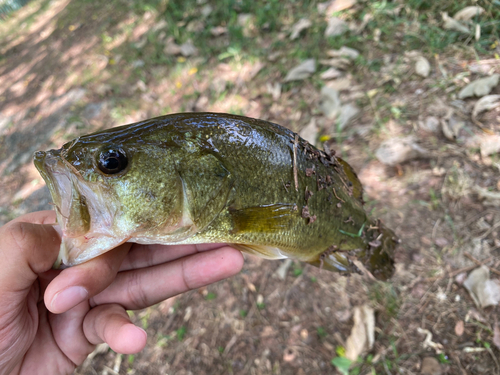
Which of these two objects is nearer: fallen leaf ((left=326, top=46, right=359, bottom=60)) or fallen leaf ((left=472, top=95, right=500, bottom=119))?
fallen leaf ((left=472, top=95, right=500, bottom=119))

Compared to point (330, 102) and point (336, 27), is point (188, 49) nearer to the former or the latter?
point (336, 27)

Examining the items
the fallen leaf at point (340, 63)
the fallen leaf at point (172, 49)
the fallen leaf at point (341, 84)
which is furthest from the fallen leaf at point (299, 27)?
the fallen leaf at point (172, 49)

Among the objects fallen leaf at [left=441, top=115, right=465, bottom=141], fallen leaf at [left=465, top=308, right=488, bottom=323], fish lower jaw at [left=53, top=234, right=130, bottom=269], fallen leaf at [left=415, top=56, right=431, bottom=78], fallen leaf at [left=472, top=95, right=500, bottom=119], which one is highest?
fish lower jaw at [left=53, top=234, right=130, bottom=269]

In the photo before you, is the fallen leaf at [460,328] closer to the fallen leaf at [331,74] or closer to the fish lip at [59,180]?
the fish lip at [59,180]

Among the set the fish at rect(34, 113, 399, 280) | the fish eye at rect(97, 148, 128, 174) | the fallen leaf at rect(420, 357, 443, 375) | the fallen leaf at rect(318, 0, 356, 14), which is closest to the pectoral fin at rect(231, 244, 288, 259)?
the fish at rect(34, 113, 399, 280)

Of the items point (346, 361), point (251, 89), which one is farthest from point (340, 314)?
point (251, 89)

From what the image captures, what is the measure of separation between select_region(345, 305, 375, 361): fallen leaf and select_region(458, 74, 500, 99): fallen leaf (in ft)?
8.09

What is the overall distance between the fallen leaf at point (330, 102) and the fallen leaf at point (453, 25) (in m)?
1.44

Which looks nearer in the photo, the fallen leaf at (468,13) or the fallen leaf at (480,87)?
the fallen leaf at (480,87)

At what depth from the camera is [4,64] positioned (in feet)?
36.7

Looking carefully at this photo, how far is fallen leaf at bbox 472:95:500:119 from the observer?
288cm

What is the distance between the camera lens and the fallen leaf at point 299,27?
15.5ft

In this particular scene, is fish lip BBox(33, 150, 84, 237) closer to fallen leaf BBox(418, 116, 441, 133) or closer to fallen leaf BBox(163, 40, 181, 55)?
fallen leaf BBox(418, 116, 441, 133)

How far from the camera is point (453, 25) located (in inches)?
136
